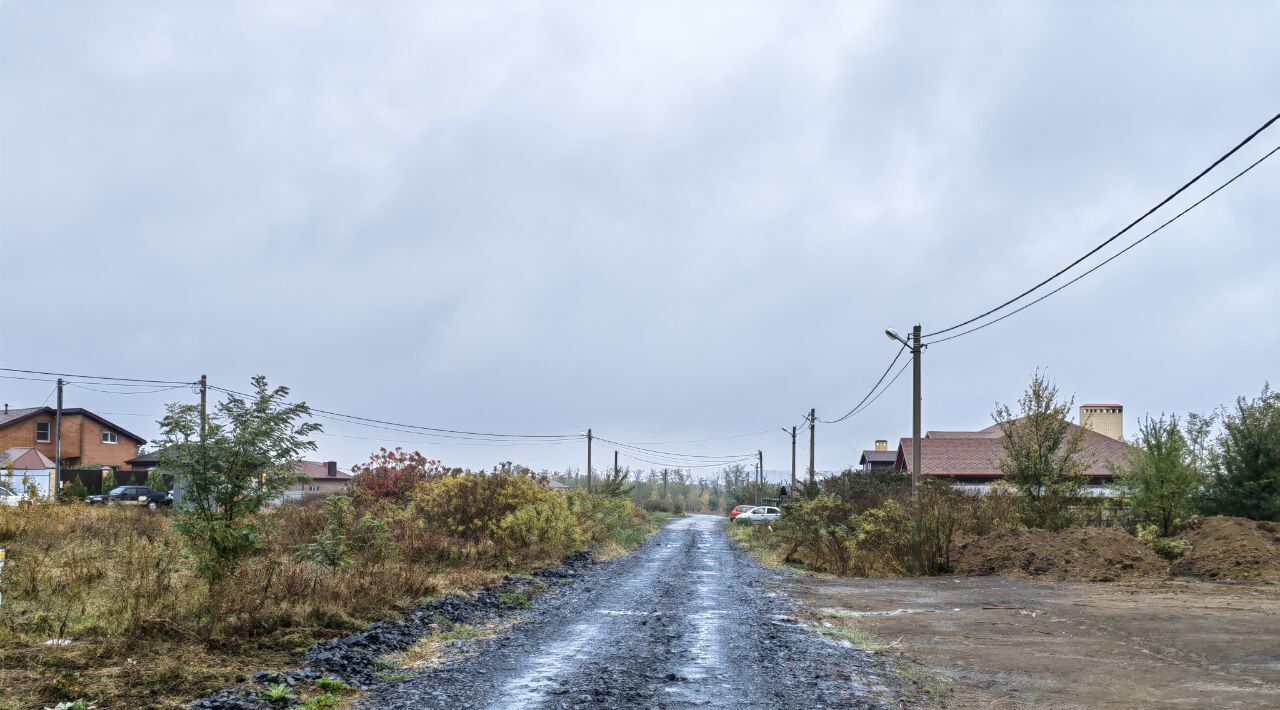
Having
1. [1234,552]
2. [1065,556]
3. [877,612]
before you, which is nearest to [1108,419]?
[1234,552]

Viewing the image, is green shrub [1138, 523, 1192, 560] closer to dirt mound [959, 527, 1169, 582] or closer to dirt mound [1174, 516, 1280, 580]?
dirt mound [1174, 516, 1280, 580]

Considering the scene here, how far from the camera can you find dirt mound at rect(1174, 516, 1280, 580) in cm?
2156

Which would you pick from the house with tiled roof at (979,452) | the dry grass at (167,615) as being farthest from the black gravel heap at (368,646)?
the house with tiled roof at (979,452)

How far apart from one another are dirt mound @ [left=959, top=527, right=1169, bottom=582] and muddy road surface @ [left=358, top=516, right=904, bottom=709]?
8.83 metres

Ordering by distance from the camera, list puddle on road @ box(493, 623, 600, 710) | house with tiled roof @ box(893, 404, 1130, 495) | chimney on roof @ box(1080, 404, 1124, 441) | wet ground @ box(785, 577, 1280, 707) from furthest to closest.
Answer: chimney on roof @ box(1080, 404, 1124, 441) → house with tiled roof @ box(893, 404, 1130, 495) → wet ground @ box(785, 577, 1280, 707) → puddle on road @ box(493, 623, 600, 710)

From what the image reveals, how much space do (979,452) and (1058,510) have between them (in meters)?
28.8

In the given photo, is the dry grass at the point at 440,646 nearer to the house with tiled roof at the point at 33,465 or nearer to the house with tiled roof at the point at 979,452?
the house with tiled roof at the point at 979,452

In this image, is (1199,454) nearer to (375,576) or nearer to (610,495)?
(375,576)

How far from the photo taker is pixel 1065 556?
2327cm

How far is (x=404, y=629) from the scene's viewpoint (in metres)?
12.6

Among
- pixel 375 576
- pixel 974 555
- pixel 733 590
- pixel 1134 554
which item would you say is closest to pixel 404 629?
pixel 375 576

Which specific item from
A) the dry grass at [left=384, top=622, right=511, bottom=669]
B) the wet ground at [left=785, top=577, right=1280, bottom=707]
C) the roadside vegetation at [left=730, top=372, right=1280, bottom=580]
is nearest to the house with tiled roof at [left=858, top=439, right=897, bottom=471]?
the roadside vegetation at [left=730, top=372, right=1280, bottom=580]

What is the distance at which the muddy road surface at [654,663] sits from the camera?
29.5 feet

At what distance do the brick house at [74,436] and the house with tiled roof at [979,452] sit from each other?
55422 millimetres
